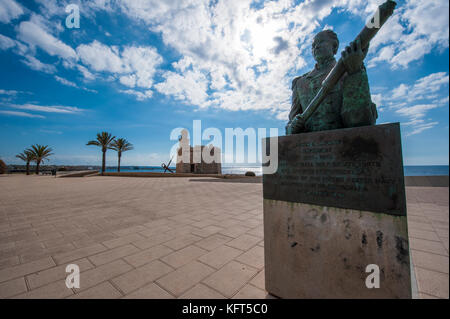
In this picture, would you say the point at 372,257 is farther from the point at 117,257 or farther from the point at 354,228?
the point at 117,257

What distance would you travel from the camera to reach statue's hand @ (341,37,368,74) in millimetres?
1707

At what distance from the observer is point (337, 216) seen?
169 cm

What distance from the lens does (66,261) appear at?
267 centimetres

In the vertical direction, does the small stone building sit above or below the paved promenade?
above

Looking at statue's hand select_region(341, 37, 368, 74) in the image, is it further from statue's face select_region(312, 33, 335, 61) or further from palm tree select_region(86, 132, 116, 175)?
palm tree select_region(86, 132, 116, 175)

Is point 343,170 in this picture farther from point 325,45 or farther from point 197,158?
point 197,158

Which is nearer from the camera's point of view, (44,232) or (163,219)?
(44,232)

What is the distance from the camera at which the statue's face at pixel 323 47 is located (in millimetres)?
2297

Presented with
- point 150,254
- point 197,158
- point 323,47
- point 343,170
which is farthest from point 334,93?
point 197,158

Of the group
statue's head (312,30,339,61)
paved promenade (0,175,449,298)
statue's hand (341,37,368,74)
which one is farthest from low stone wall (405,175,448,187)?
statue's hand (341,37,368,74)

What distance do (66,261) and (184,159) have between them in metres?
28.4

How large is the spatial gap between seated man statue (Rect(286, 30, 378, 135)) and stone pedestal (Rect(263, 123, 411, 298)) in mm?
294
